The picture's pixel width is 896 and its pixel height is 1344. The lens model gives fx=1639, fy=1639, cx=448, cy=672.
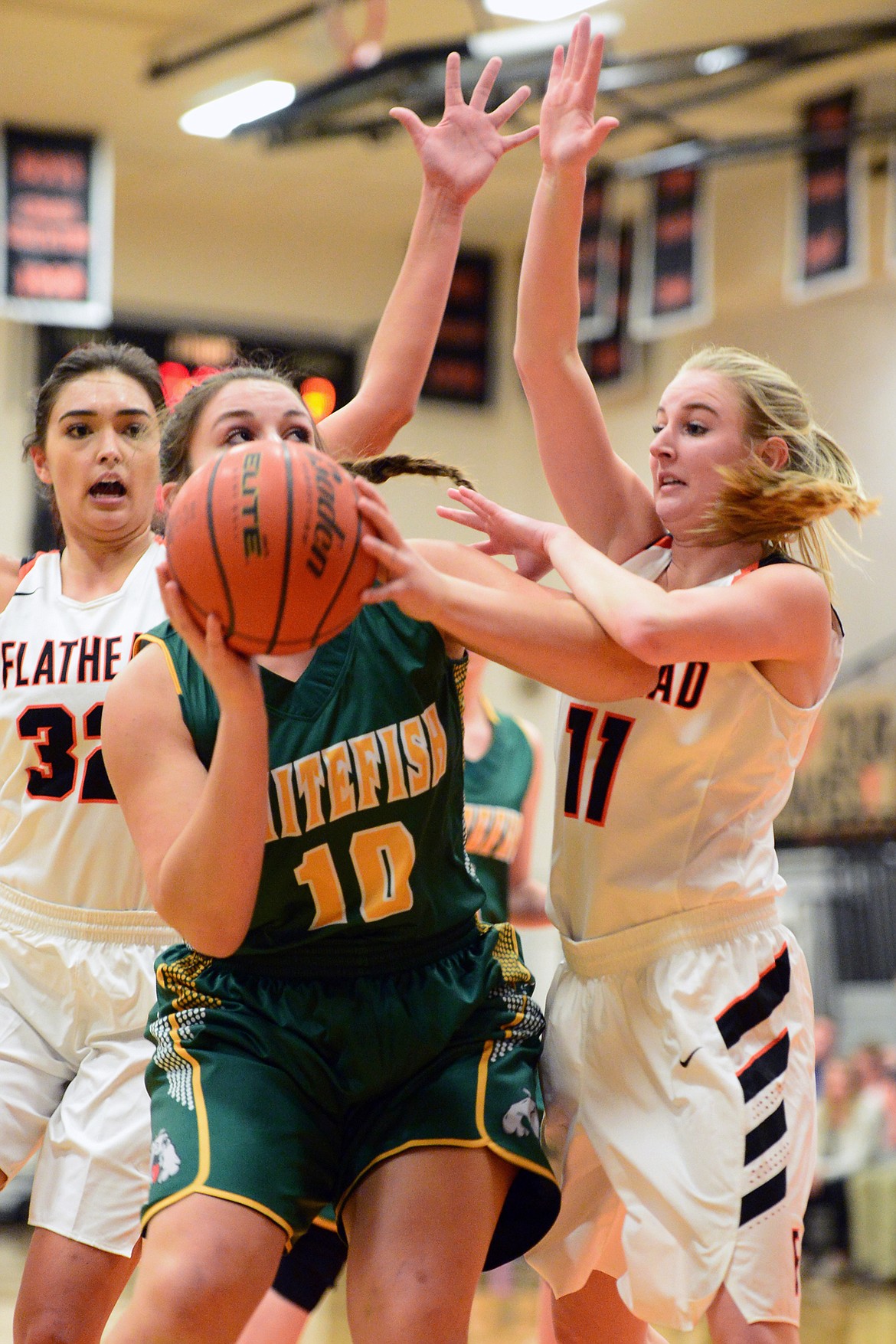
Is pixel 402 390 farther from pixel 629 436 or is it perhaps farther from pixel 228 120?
pixel 629 436

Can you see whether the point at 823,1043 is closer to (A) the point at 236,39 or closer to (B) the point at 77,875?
(B) the point at 77,875

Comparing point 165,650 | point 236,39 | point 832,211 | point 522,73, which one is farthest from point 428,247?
point 832,211

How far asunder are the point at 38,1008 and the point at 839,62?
25.3 ft

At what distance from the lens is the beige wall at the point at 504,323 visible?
32.8ft

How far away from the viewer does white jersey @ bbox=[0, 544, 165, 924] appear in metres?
3.43

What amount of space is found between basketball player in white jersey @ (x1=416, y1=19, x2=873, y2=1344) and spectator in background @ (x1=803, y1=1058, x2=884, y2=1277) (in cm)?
473

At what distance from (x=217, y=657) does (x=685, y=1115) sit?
1152 mm

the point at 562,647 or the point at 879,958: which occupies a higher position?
the point at 562,647

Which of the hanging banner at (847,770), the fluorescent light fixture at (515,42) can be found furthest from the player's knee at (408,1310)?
the hanging banner at (847,770)

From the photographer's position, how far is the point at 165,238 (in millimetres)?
11664

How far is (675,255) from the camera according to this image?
32.0 feet

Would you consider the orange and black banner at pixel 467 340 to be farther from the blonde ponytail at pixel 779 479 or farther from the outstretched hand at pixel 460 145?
the blonde ponytail at pixel 779 479

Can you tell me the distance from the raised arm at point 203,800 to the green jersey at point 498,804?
2.31 meters

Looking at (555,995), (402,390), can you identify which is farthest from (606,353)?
(555,995)
